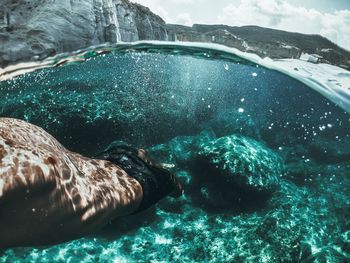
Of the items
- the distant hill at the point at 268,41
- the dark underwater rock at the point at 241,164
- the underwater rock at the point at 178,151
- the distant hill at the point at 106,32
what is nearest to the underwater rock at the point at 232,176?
the dark underwater rock at the point at 241,164

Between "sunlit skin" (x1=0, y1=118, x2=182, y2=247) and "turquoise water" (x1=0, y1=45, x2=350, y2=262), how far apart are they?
6.35ft

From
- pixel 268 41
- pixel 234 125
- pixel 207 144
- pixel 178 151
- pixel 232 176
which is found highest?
pixel 268 41

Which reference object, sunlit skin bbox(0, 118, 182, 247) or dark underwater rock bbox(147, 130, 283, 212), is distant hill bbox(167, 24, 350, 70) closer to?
dark underwater rock bbox(147, 130, 283, 212)

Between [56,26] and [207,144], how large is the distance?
689cm

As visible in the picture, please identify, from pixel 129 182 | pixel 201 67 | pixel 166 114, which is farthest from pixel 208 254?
pixel 201 67

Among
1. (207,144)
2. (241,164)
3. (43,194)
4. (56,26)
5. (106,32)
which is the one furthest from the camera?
(106,32)

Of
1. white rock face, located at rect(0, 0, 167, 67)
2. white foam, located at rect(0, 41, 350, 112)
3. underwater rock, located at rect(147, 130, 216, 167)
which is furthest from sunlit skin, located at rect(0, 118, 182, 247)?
white foam, located at rect(0, 41, 350, 112)

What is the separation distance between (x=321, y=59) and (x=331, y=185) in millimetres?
5414

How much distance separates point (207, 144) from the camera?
8719mm

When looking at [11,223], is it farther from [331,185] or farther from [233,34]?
[233,34]

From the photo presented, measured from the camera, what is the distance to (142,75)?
52.4 ft

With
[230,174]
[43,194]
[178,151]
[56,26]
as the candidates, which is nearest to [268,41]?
[178,151]

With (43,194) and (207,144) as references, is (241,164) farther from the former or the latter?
(43,194)

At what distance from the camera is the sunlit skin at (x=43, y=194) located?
11.6ft
